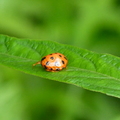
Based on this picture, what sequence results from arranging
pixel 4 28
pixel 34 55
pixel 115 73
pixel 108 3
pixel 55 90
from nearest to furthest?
1. pixel 115 73
2. pixel 34 55
3. pixel 55 90
4. pixel 4 28
5. pixel 108 3

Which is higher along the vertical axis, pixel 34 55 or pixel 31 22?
pixel 34 55

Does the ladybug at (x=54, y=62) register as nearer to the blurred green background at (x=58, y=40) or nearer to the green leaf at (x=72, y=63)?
the green leaf at (x=72, y=63)

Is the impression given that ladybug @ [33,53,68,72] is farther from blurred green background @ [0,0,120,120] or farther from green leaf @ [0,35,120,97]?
blurred green background @ [0,0,120,120]

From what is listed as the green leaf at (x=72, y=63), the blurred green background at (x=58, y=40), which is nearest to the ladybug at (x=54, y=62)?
the green leaf at (x=72, y=63)

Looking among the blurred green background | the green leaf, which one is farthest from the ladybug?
the blurred green background

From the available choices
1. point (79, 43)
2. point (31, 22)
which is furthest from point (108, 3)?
point (31, 22)

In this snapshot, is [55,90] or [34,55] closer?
[34,55]

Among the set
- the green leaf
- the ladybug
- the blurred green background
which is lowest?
the blurred green background

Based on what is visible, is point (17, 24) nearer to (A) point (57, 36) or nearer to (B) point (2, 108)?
(A) point (57, 36)
